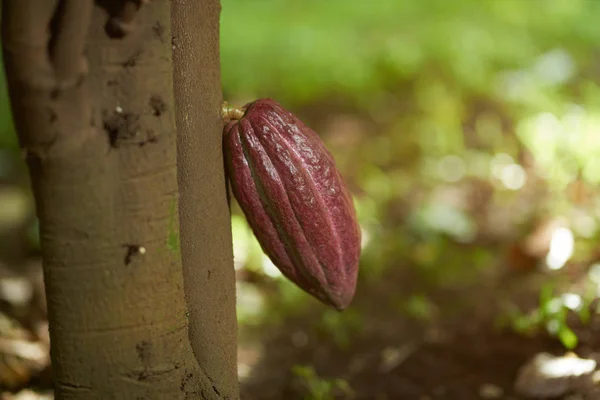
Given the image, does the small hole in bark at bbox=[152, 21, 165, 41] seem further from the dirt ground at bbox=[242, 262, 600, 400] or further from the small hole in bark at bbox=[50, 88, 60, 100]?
the dirt ground at bbox=[242, 262, 600, 400]

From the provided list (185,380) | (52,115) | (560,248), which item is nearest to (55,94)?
(52,115)

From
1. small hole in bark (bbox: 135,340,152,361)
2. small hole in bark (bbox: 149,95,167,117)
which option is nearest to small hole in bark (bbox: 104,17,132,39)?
small hole in bark (bbox: 149,95,167,117)

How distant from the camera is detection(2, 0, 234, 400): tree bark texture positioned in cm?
111

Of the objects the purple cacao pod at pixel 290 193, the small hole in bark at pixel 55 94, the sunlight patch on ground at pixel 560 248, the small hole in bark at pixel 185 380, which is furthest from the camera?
the sunlight patch on ground at pixel 560 248

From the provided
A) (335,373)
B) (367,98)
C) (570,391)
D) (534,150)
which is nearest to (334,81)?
(367,98)

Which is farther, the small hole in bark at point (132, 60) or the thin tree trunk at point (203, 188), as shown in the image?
the thin tree trunk at point (203, 188)

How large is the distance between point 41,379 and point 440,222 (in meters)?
1.71

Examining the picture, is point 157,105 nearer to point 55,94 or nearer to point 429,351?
point 55,94

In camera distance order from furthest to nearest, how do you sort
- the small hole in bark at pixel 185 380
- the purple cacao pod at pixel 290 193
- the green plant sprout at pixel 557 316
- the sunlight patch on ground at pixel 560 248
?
the sunlight patch on ground at pixel 560 248
the green plant sprout at pixel 557 316
the purple cacao pod at pixel 290 193
the small hole in bark at pixel 185 380

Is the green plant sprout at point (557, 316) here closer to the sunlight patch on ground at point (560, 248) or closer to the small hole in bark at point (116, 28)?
the sunlight patch on ground at point (560, 248)

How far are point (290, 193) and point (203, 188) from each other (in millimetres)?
175

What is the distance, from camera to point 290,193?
146 centimetres

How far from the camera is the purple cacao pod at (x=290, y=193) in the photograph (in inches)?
57.1

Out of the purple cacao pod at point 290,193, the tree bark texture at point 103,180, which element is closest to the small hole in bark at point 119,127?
the tree bark texture at point 103,180
